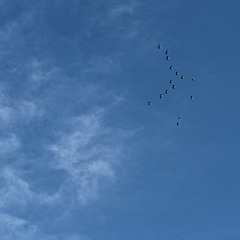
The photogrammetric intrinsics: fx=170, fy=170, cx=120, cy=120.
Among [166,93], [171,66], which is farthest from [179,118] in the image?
[171,66]

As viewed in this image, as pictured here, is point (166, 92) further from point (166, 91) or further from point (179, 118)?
point (179, 118)

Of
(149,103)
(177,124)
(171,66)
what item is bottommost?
(177,124)

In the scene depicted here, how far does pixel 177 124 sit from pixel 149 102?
25.0 meters

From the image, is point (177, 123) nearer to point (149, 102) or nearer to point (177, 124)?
point (177, 124)

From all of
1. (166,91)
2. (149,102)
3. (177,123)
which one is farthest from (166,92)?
(177,123)

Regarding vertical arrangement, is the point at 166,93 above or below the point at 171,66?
below

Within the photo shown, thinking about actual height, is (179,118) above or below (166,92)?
below

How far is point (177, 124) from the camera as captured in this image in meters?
116

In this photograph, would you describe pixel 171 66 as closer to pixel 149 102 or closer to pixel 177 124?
pixel 149 102

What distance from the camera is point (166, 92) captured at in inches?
4658

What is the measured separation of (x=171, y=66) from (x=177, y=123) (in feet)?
127

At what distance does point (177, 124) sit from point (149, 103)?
24.4 m

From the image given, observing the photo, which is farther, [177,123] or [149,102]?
[149,102]

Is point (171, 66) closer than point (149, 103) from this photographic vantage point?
Yes
